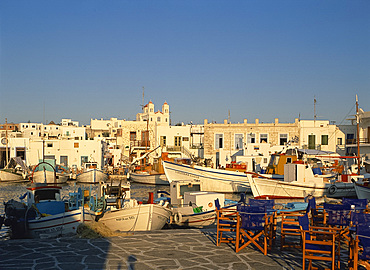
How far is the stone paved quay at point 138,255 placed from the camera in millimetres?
8250

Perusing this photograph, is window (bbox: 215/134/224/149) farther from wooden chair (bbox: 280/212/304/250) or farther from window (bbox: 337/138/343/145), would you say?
wooden chair (bbox: 280/212/304/250)

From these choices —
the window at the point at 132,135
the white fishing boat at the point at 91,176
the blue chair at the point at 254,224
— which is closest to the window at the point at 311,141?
the white fishing boat at the point at 91,176

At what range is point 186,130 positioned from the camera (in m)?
60.3

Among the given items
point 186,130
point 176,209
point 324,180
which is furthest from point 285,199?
point 186,130

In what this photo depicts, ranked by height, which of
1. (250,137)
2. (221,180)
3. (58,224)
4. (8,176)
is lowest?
(8,176)

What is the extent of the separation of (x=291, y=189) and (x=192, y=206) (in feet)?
45.5

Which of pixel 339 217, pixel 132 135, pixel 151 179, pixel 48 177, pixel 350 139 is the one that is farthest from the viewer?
pixel 132 135

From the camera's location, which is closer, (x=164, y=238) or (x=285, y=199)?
(x=164, y=238)

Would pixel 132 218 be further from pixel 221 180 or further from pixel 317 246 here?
pixel 221 180

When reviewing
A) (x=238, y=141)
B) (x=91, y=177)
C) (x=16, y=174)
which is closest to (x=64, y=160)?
(x=16, y=174)

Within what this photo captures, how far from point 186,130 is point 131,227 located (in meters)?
44.9

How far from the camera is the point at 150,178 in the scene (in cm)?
4672

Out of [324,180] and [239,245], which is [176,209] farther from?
[324,180]

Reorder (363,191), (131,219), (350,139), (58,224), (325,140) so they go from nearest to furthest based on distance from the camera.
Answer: (58,224) → (131,219) → (363,191) → (350,139) → (325,140)
